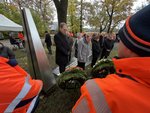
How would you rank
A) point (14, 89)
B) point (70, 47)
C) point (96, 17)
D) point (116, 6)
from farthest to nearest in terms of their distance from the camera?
point (96, 17) → point (116, 6) → point (70, 47) → point (14, 89)

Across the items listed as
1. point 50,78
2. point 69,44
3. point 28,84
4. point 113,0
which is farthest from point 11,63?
point 113,0

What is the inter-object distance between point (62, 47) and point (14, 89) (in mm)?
5147

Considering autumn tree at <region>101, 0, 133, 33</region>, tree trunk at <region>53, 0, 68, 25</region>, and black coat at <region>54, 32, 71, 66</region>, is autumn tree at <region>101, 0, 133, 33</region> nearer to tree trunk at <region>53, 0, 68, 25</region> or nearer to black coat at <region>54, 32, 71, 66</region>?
tree trunk at <region>53, 0, 68, 25</region>

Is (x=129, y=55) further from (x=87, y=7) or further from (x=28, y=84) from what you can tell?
(x=87, y=7)

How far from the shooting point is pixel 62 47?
723 centimetres

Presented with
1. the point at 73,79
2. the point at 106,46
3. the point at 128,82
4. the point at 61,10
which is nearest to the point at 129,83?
the point at 128,82

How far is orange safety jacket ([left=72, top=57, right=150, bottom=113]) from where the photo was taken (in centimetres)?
118

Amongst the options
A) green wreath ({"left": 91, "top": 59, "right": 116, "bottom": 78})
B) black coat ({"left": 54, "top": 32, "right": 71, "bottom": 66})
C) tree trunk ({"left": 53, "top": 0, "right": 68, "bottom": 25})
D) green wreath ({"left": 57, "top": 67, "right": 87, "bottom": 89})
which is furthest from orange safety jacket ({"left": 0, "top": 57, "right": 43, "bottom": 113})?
tree trunk ({"left": 53, "top": 0, "right": 68, "bottom": 25})

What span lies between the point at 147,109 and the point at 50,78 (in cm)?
572

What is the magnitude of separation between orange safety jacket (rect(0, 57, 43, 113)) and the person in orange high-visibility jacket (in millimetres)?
962

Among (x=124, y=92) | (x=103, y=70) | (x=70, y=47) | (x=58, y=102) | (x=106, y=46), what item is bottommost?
(x=106, y=46)

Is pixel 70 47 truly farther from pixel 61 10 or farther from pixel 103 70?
pixel 61 10

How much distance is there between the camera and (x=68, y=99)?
588 cm

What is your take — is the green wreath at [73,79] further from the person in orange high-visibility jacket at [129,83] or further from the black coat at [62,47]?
the person in orange high-visibility jacket at [129,83]
